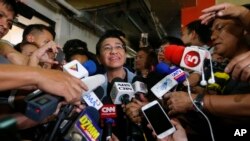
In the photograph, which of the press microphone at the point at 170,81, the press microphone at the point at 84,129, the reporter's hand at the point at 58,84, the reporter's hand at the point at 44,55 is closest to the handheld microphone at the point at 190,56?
the press microphone at the point at 170,81

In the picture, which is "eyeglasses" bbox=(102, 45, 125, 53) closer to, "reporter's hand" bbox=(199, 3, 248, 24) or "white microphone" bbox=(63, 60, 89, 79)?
"white microphone" bbox=(63, 60, 89, 79)

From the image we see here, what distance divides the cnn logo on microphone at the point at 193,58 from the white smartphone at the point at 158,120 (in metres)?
0.24

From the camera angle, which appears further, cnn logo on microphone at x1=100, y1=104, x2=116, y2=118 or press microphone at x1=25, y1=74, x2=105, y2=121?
cnn logo on microphone at x1=100, y1=104, x2=116, y2=118

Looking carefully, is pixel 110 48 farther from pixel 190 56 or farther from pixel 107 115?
pixel 190 56

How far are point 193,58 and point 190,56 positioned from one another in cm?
2

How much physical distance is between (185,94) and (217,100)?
18 cm

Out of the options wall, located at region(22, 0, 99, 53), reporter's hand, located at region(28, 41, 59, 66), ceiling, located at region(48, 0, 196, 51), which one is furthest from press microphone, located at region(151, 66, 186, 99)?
ceiling, located at region(48, 0, 196, 51)

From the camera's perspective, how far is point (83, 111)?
111 centimetres

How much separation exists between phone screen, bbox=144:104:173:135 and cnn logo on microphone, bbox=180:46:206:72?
0.24 metres

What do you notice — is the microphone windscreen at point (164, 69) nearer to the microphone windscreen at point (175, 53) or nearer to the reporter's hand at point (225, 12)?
the microphone windscreen at point (175, 53)

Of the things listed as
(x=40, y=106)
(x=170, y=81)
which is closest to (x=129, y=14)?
(x=170, y=81)

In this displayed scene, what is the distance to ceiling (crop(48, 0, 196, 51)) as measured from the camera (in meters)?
4.05

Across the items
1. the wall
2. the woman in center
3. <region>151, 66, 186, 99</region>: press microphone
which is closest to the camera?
<region>151, 66, 186, 99</region>: press microphone

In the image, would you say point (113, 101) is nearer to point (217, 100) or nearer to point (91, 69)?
point (91, 69)
